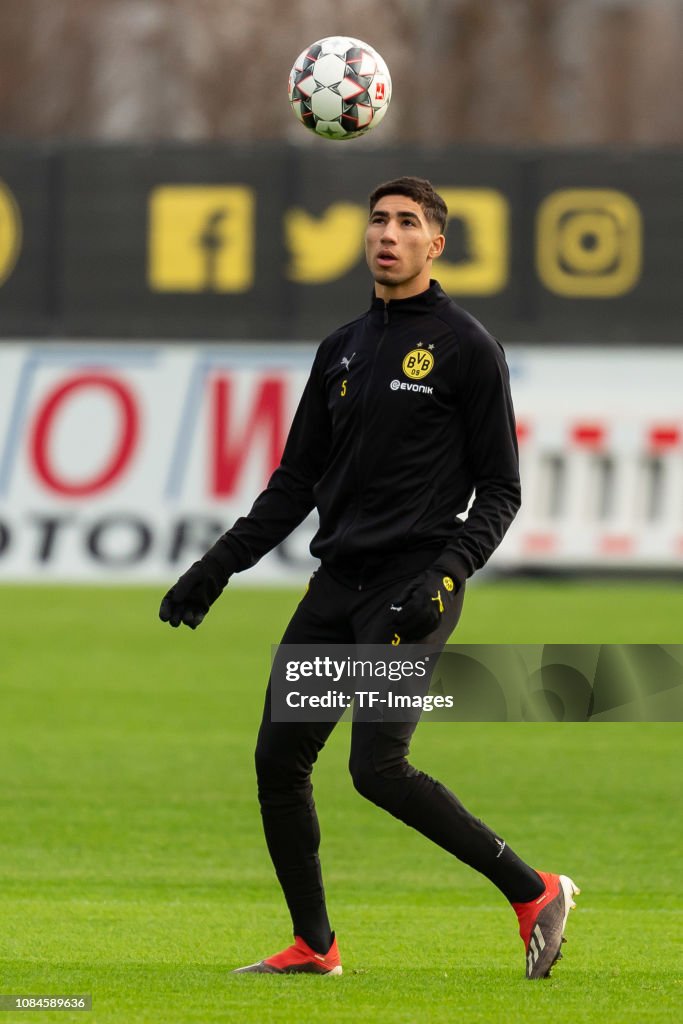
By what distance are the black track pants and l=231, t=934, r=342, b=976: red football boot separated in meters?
0.03

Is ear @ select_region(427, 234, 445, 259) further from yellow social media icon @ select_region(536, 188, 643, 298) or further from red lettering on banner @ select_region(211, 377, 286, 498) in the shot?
yellow social media icon @ select_region(536, 188, 643, 298)

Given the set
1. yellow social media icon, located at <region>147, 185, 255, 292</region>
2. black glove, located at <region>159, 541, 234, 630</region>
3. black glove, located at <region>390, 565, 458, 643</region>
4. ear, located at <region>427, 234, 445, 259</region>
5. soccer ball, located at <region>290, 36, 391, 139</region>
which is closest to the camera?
black glove, located at <region>390, 565, 458, 643</region>

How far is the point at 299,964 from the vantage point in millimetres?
6043

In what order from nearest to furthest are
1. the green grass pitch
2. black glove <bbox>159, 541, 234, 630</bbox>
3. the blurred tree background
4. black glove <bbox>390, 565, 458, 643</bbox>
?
black glove <bbox>390, 565, 458, 643</bbox>
the green grass pitch
black glove <bbox>159, 541, 234, 630</bbox>
the blurred tree background

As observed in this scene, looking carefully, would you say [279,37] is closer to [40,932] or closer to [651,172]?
[651,172]

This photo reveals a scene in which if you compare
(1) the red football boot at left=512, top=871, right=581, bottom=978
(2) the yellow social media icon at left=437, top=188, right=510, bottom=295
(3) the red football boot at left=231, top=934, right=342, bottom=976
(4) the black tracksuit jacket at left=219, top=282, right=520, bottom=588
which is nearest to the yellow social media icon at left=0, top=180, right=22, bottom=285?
(2) the yellow social media icon at left=437, top=188, right=510, bottom=295

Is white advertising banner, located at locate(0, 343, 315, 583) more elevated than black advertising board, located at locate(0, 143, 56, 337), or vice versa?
black advertising board, located at locate(0, 143, 56, 337)

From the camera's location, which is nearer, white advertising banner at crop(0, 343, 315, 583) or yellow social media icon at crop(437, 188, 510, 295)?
white advertising banner at crop(0, 343, 315, 583)

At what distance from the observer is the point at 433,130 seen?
38.2 metres

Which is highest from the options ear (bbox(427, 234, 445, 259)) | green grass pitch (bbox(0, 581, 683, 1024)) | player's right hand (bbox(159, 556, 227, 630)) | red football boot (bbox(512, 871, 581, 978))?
ear (bbox(427, 234, 445, 259))

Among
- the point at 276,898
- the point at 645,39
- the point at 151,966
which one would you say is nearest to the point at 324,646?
the point at 151,966

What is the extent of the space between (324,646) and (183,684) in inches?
327

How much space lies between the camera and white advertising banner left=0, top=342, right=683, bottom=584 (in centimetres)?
1941

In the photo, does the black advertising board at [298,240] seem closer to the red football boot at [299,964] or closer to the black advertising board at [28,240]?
the black advertising board at [28,240]
